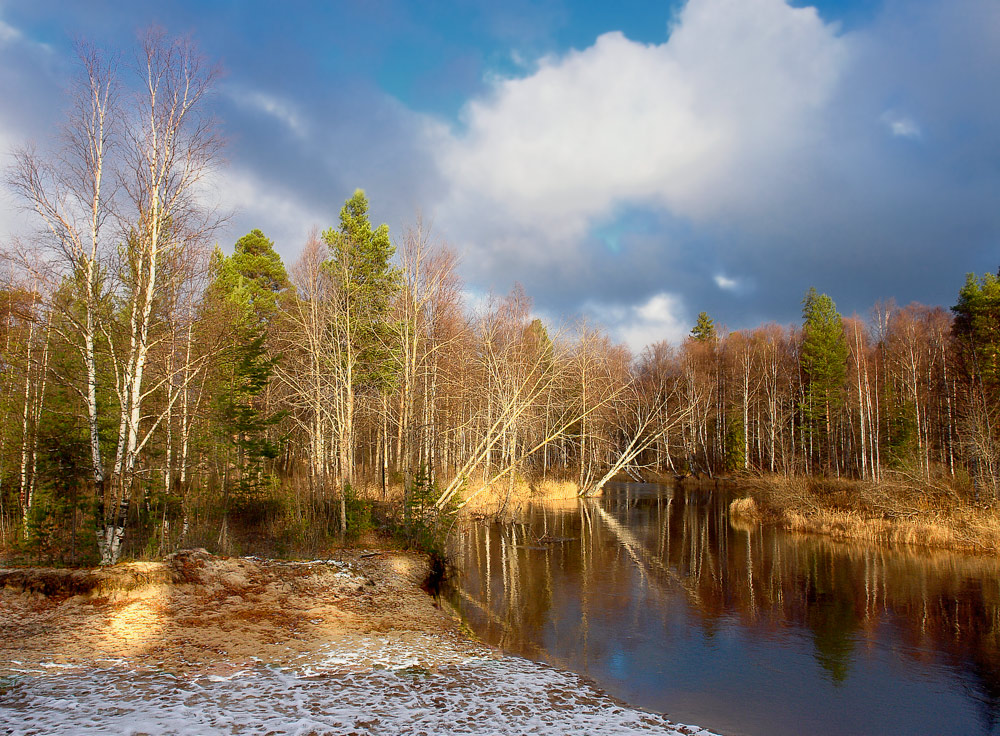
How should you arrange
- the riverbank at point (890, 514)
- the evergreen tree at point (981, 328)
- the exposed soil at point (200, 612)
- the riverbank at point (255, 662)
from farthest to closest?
the evergreen tree at point (981, 328), the riverbank at point (890, 514), the exposed soil at point (200, 612), the riverbank at point (255, 662)

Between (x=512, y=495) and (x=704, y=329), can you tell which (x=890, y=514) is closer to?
(x=512, y=495)

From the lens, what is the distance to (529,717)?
6.54 meters

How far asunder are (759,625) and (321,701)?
869 centimetres

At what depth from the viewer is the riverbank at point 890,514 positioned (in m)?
18.3

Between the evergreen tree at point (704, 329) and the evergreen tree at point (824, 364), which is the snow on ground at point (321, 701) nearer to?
the evergreen tree at point (824, 364)

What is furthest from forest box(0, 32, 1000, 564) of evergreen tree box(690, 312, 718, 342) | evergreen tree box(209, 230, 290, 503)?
evergreen tree box(690, 312, 718, 342)

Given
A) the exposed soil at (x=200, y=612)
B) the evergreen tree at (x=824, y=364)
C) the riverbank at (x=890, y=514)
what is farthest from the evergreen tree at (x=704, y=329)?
the exposed soil at (x=200, y=612)

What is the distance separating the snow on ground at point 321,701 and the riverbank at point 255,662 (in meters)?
0.02

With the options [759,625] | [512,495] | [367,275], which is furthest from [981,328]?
[367,275]

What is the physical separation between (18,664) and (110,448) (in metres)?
6.63

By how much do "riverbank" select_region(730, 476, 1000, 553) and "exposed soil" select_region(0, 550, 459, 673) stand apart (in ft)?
55.0

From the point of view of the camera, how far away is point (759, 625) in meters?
11.5

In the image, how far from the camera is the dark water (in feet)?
26.1

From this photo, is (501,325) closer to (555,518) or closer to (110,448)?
(555,518)
